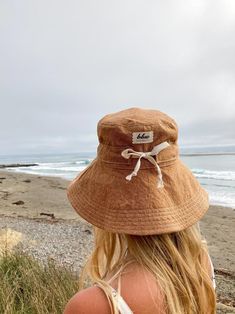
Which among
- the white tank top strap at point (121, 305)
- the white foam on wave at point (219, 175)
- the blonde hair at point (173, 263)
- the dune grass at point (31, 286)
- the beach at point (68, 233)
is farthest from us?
the white foam on wave at point (219, 175)

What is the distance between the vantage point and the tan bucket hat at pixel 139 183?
1456 millimetres

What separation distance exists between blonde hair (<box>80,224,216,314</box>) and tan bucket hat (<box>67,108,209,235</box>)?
7 centimetres

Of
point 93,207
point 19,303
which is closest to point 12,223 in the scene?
point 19,303

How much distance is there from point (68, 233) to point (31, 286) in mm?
5457

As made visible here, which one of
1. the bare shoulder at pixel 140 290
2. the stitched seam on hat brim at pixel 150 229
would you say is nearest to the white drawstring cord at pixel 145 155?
the stitched seam on hat brim at pixel 150 229

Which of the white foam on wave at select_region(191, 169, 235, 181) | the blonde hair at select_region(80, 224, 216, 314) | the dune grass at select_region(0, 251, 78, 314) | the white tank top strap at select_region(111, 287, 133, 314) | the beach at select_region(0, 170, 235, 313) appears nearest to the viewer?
the white tank top strap at select_region(111, 287, 133, 314)

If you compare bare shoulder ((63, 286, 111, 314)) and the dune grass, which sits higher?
bare shoulder ((63, 286, 111, 314))

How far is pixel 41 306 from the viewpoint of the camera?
3.90 metres

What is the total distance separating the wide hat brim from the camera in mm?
1442

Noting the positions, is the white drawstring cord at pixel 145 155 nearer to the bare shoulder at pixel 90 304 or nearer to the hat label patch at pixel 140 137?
the hat label patch at pixel 140 137

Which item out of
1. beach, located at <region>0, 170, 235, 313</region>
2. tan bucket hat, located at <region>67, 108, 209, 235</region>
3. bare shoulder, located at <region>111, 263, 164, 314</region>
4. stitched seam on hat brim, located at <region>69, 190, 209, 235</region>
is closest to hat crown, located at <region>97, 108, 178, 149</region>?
tan bucket hat, located at <region>67, 108, 209, 235</region>

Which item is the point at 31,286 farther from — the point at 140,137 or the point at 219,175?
the point at 219,175

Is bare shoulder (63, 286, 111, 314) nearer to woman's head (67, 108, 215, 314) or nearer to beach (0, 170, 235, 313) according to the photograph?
woman's head (67, 108, 215, 314)

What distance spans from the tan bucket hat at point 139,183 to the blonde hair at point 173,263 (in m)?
0.07
